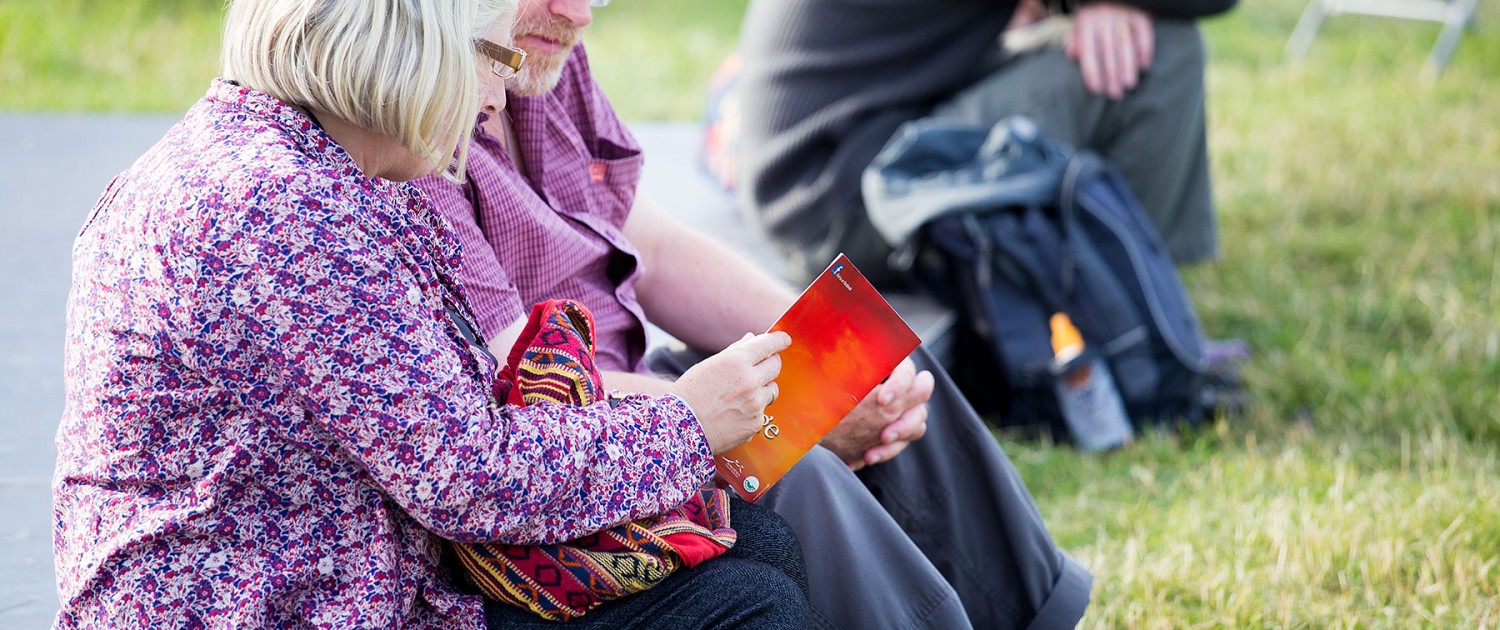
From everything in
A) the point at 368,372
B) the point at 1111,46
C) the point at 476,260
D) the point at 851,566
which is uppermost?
the point at 368,372

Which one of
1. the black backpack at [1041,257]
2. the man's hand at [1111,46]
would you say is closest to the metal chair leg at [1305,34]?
the man's hand at [1111,46]

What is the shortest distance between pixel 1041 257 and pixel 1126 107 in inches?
25.0

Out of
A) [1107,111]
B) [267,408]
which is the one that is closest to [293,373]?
[267,408]

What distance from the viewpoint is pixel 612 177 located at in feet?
6.97

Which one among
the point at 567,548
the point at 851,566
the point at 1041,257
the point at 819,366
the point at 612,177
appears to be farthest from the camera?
the point at 1041,257

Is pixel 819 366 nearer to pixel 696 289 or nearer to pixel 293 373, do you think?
pixel 696 289

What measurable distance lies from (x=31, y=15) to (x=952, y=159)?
15.4ft

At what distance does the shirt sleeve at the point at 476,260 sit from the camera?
1.70 meters

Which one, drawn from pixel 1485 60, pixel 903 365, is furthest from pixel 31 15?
pixel 1485 60

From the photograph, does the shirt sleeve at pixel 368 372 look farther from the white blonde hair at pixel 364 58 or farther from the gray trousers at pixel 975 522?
the gray trousers at pixel 975 522

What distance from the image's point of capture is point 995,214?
10.7 feet

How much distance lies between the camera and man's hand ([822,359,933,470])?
1995 mm

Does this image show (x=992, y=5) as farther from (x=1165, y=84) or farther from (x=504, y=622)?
(x=504, y=622)

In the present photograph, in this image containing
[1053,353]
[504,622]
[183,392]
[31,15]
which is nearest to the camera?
[183,392]
